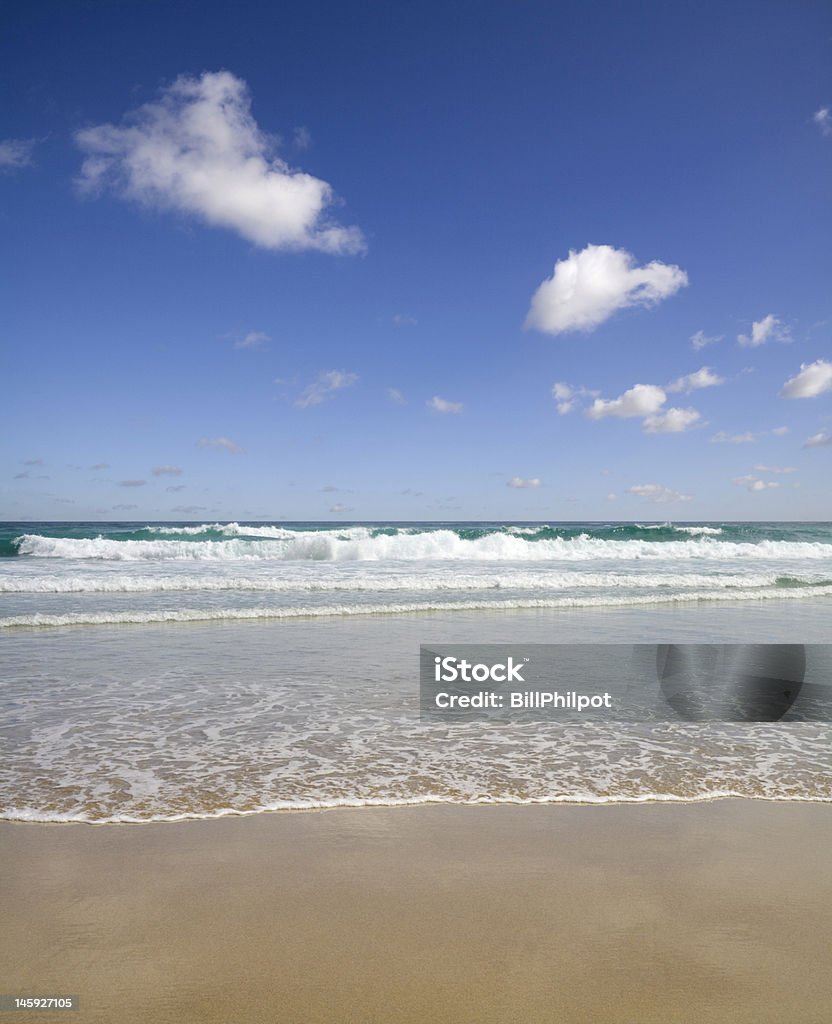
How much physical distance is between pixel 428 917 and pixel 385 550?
2503cm

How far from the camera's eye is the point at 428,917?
2762 millimetres

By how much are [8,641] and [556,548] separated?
75.9 feet

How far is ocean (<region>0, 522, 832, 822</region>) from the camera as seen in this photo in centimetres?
425

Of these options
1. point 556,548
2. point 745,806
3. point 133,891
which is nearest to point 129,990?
point 133,891

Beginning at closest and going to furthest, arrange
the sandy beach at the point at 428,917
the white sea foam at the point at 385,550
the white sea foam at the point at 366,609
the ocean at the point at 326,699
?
the sandy beach at the point at 428,917, the ocean at the point at 326,699, the white sea foam at the point at 366,609, the white sea foam at the point at 385,550

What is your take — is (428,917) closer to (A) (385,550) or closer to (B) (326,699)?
(B) (326,699)

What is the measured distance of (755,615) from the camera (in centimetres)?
1249

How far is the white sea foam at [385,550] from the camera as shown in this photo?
89.3 feet

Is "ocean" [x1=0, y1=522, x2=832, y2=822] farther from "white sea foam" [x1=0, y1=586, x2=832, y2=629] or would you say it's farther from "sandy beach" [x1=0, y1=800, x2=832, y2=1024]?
"sandy beach" [x1=0, y1=800, x2=832, y2=1024]

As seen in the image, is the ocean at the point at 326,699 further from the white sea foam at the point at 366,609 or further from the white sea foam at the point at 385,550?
the white sea foam at the point at 385,550

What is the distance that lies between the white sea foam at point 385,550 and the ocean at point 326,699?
28.4ft

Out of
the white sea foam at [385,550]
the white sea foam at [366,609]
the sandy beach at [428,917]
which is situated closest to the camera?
the sandy beach at [428,917]

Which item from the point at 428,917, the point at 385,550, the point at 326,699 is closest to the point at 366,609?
the point at 326,699

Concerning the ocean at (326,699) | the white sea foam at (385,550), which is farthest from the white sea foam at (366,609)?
the white sea foam at (385,550)
